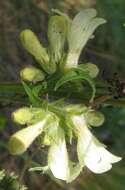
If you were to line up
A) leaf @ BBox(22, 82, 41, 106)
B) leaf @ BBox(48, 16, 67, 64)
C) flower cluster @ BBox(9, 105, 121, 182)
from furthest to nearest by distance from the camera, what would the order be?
leaf @ BBox(48, 16, 67, 64) → flower cluster @ BBox(9, 105, 121, 182) → leaf @ BBox(22, 82, 41, 106)

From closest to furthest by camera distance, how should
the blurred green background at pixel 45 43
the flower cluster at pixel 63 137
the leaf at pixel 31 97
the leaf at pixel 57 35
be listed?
the leaf at pixel 31 97 → the flower cluster at pixel 63 137 → the leaf at pixel 57 35 → the blurred green background at pixel 45 43

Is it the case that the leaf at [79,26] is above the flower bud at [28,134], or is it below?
above

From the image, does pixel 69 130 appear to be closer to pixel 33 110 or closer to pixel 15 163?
pixel 33 110

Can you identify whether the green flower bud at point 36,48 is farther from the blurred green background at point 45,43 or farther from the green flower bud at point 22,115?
the blurred green background at point 45,43

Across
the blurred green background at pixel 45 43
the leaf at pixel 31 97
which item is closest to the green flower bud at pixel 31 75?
the leaf at pixel 31 97

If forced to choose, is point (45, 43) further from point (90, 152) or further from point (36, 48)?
point (90, 152)

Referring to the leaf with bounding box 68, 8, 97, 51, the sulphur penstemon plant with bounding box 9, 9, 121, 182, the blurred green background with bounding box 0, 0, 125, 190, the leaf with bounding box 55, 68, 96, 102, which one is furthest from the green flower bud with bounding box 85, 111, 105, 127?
the blurred green background with bounding box 0, 0, 125, 190

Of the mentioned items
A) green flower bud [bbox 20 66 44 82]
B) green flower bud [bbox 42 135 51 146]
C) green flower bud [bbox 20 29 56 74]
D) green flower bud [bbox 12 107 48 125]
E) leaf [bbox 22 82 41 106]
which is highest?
green flower bud [bbox 20 29 56 74]

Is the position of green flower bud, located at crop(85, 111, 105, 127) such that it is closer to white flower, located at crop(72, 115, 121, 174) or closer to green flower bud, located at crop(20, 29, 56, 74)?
white flower, located at crop(72, 115, 121, 174)
